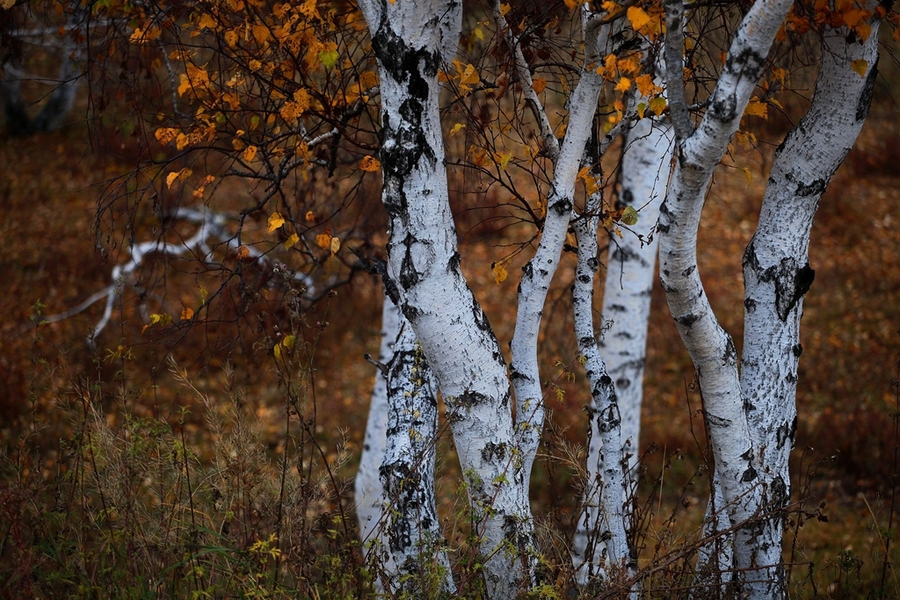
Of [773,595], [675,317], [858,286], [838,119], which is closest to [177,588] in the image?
[675,317]

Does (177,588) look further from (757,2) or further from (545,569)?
(757,2)

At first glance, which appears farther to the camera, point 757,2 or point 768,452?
point 768,452

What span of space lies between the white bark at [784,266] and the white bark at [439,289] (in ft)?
3.12

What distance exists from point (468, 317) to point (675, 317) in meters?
0.72

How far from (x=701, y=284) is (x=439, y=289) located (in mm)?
867

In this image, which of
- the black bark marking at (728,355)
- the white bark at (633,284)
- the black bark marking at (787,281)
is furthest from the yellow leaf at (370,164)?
the white bark at (633,284)

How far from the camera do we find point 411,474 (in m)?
2.37

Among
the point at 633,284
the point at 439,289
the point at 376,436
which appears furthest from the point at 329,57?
the point at 376,436

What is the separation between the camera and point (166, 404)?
26.5ft

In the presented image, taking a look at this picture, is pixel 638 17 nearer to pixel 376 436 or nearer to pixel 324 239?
pixel 324 239

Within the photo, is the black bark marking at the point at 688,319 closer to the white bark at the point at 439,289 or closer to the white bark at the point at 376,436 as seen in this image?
the white bark at the point at 439,289

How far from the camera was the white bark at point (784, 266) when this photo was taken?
245 centimetres

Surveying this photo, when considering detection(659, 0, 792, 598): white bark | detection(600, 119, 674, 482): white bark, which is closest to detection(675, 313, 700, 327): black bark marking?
detection(659, 0, 792, 598): white bark

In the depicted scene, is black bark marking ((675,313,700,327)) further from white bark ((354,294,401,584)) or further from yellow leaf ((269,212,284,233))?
white bark ((354,294,401,584))
